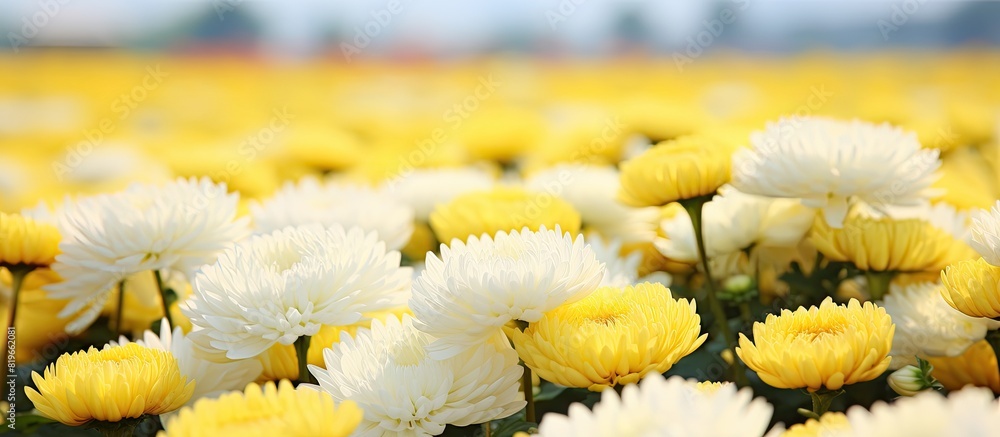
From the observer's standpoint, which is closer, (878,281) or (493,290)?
(493,290)

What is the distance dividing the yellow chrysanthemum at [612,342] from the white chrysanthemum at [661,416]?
0.11 m

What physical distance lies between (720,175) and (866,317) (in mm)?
242

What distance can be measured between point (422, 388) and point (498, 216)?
0.30 m

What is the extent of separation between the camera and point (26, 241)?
738 mm

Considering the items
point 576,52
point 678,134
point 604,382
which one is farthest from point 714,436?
point 576,52

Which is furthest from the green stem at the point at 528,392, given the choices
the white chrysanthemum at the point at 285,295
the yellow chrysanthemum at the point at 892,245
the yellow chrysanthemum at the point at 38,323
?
the yellow chrysanthemum at the point at 38,323

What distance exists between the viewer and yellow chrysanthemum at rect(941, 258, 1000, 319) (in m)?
0.56

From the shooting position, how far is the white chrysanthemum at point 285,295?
60cm

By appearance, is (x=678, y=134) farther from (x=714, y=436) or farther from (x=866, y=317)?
(x=714, y=436)

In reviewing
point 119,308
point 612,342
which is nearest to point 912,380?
point 612,342

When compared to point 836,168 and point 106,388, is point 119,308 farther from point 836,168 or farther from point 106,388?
point 836,168

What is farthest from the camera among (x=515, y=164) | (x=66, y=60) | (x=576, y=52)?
(x=576, y=52)

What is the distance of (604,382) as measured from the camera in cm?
52

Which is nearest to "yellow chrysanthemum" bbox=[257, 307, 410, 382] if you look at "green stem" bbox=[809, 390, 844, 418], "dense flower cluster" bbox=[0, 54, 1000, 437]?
"dense flower cluster" bbox=[0, 54, 1000, 437]
